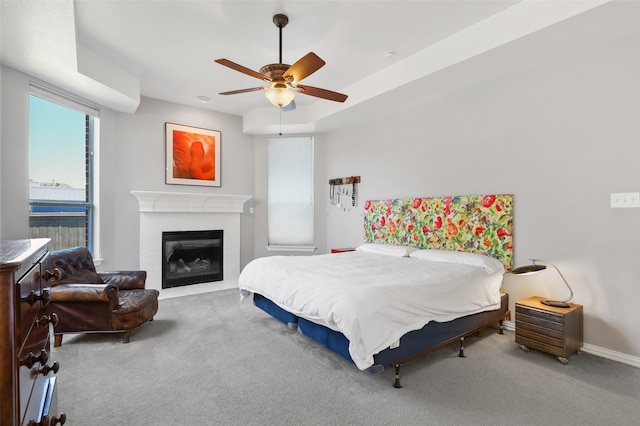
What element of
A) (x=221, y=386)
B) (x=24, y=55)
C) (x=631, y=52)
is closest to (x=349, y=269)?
(x=221, y=386)

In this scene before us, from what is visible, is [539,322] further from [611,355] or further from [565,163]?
[565,163]

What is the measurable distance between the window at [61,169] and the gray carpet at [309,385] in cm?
159

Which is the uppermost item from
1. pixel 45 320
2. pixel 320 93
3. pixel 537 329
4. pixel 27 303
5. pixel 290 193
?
pixel 320 93

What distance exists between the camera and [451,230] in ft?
12.7

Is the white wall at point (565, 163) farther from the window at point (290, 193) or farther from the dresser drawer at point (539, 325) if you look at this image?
the window at point (290, 193)

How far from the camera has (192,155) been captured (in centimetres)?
526

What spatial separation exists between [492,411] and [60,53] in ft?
15.3

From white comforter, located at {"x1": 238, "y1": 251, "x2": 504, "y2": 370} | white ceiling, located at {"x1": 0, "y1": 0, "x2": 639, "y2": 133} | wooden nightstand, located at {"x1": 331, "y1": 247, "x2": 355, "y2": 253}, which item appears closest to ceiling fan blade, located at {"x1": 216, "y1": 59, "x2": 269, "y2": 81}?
white ceiling, located at {"x1": 0, "y1": 0, "x2": 639, "y2": 133}

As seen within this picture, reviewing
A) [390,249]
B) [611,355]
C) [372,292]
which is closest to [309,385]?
[372,292]

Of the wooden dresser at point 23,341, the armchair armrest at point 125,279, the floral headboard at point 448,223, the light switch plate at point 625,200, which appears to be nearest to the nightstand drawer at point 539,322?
the floral headboard at point 448,223

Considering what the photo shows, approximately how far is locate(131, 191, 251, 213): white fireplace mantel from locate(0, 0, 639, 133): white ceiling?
139 centimetres

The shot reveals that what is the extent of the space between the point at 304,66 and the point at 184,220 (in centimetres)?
366

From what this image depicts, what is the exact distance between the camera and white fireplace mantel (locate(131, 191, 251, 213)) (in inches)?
187

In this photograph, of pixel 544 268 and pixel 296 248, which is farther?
pixel 296 248
